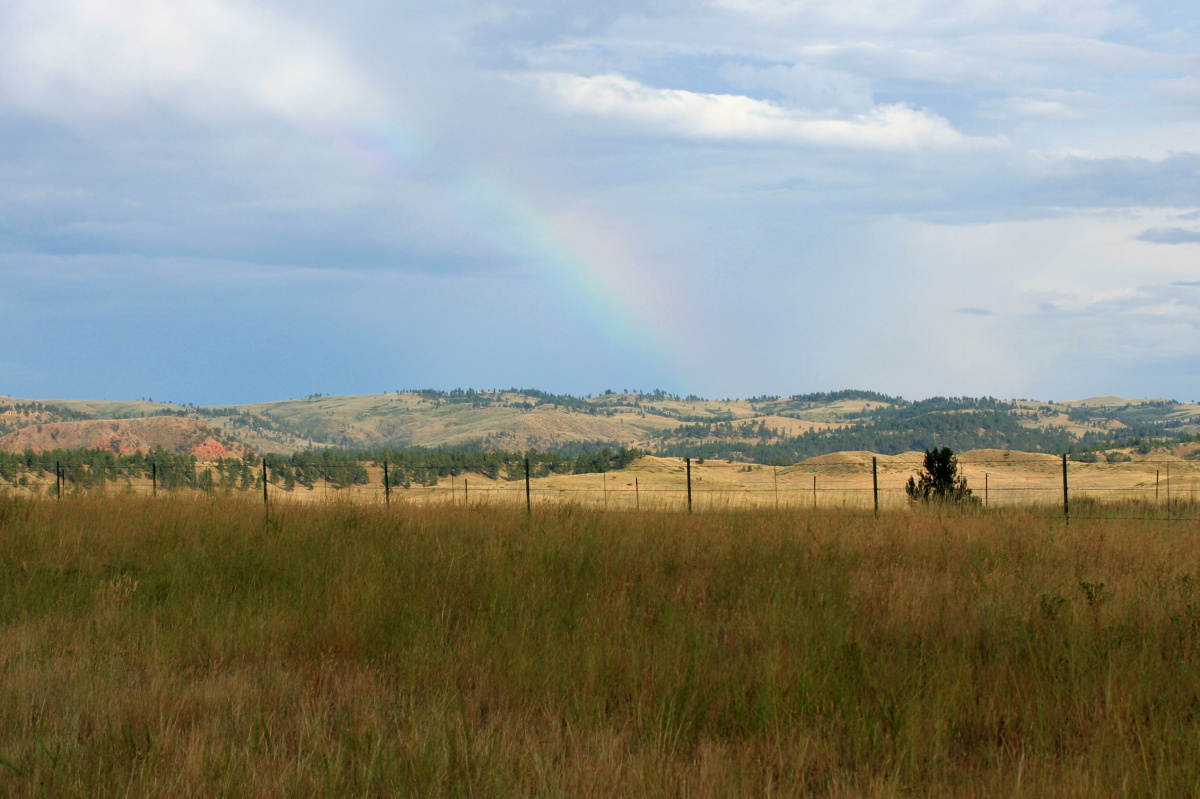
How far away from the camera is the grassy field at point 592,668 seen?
4949 mm

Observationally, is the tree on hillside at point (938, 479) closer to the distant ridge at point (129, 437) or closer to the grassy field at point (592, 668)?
the grassy field at point (592, 668)

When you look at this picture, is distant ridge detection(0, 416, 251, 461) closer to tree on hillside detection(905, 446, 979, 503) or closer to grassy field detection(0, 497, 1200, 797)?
tree on hillside detection(905, 446, 979, 503)

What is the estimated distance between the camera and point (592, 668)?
645cm

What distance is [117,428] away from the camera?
177 meters

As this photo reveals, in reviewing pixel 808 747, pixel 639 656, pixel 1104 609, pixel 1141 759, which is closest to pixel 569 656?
pixel 639 656

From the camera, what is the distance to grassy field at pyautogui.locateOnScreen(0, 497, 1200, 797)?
495cm

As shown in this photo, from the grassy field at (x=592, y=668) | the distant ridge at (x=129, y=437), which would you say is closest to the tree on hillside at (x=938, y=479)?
the grassy field at (x=592, y=668)

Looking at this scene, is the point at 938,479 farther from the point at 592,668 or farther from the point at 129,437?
the point at 129,437

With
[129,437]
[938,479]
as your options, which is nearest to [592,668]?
[938,479]

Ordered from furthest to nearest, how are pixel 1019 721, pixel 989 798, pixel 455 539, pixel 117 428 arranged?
pixel 117 428 < pixel 455 539 < pixel 1019 721 < pixel 989 798

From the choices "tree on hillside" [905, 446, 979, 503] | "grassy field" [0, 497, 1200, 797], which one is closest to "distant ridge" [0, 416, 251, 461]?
"tree on hillside" [905, 446, 979, 503]

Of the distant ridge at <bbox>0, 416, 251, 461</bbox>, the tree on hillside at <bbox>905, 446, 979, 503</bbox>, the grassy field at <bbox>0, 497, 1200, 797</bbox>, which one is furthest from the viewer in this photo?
the distant ridge at <bbox>0, 416, 251, 461</bbox>

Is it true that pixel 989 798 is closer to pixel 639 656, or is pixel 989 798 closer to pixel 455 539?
pixel 639 656

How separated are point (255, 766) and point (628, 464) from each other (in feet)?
292
